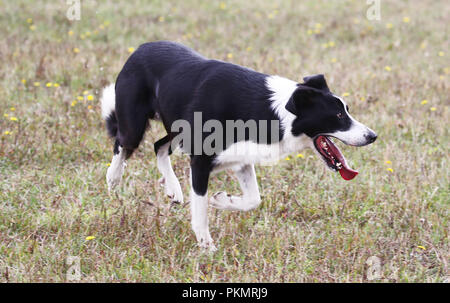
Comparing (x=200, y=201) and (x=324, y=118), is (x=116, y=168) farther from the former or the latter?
(x=324, y=118)

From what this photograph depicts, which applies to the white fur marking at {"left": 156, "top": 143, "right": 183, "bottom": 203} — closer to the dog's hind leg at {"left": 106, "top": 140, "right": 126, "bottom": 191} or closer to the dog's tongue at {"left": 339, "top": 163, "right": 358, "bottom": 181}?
the dog's hind leg at {"left": 106, "top": 140, "right": 126, "bottom": 191}

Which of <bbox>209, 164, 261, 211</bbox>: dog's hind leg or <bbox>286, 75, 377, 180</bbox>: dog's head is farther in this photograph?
<bbox>209, 164, 261, 211</bbox>: dog's hind leg

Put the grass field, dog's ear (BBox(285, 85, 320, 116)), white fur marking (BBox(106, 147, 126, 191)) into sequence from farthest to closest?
white fur marking (BBox(106, 147, 126, 191)), the grass field, dog's ear (BBox(285, 85, 320, 116))

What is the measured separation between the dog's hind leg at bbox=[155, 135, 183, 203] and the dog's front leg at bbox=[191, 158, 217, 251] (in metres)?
0.64

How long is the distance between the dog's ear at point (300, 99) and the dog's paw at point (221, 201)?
2.69 feet

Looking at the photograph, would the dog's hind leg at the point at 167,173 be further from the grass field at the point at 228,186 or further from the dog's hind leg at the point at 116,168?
the dog's hind leg at the point at 116,168

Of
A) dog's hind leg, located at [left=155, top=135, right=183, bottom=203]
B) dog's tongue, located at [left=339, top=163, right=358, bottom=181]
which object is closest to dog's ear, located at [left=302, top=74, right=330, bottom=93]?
dog's tongue, located at [left=339, top=163, right=358, bottom=181]

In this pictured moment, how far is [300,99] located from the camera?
11.2ft

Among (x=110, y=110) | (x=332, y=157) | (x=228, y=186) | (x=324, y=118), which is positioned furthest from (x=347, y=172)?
(x=110, y=110)

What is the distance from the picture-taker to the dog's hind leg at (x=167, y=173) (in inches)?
176

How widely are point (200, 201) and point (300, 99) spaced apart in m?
0.89

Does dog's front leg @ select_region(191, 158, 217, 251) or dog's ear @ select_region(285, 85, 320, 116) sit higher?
dog's ear @ select_region(285, 85, 320, 116)

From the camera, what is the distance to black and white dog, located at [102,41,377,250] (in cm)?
348

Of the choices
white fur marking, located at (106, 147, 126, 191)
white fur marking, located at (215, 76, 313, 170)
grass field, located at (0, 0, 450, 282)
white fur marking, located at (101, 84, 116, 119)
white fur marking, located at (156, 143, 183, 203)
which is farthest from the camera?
white fur marking, located at (101, 84, 116, 119)
